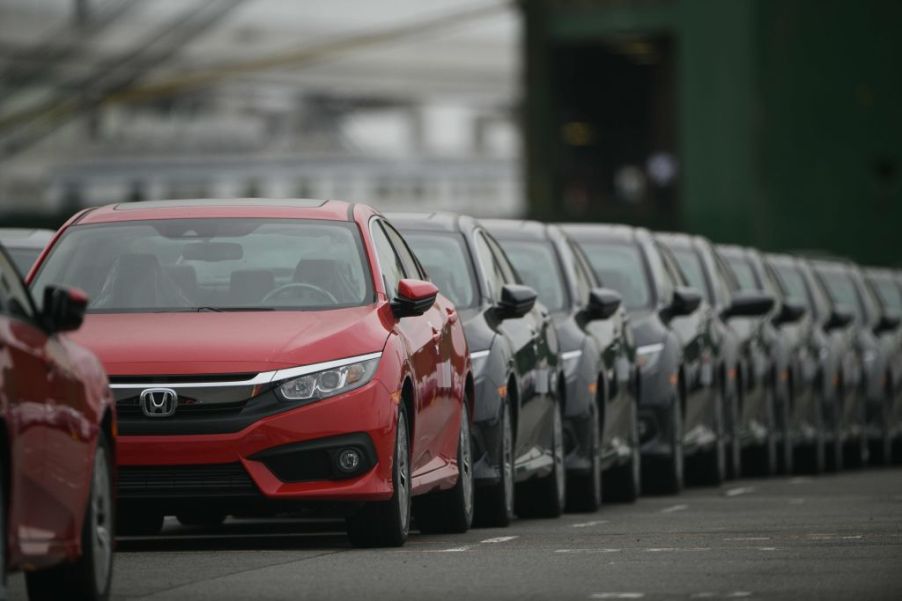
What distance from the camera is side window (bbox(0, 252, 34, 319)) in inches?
334

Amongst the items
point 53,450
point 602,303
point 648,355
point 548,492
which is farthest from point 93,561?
point 648,355

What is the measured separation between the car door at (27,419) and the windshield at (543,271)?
908 cm

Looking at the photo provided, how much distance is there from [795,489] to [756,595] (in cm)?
1126

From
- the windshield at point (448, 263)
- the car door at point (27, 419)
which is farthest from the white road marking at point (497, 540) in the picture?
the car door at point (27, 419)

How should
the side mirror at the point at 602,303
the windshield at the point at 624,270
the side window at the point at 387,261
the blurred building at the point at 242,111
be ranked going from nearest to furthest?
the side window at the point at 387,261, the side mirror at the point at 602,303, the windshield at the point at 624,270, the blurred building at the point at 242,111

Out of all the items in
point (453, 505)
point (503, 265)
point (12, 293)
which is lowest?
point (453, 505)

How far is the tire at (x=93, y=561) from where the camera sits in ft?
29.1

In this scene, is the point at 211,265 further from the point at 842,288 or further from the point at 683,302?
the point at 842,288

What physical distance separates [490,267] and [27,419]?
24.5 feet

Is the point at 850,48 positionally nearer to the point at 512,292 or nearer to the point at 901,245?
the point at 901,245

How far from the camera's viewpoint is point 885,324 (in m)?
29.0

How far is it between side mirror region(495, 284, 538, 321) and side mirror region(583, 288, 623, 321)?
204 cm

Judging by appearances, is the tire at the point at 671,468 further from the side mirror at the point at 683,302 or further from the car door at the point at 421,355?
the car door at the point at 421,355

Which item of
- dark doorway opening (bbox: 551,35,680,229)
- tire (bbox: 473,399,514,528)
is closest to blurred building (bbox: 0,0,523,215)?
dark doorway opening (bbox: 551,35,680,229)
